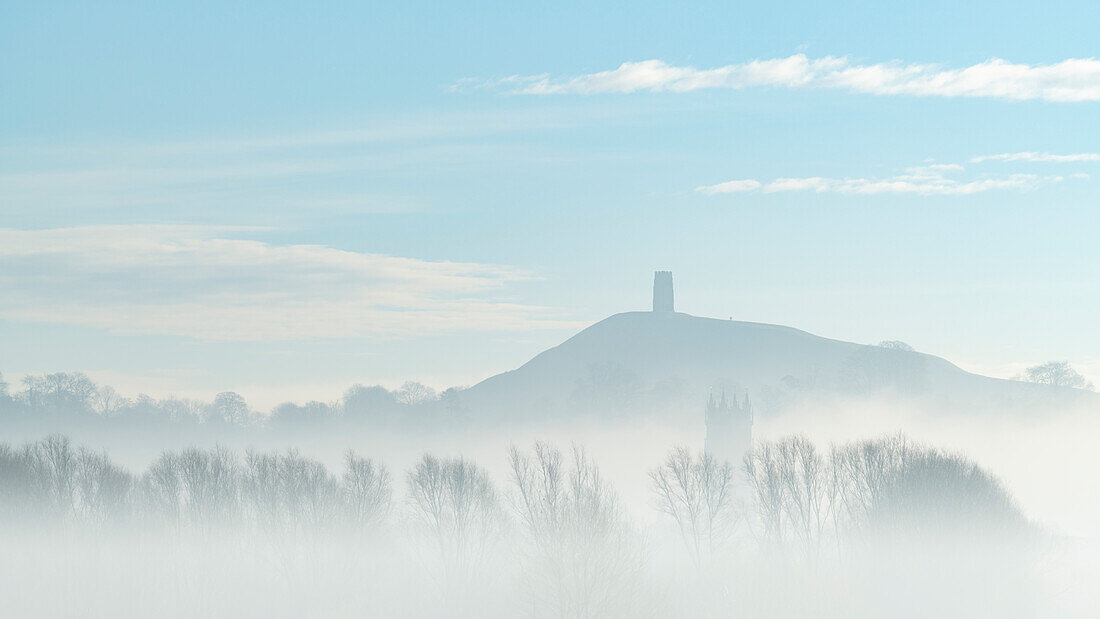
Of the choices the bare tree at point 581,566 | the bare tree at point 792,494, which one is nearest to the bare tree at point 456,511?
the bare tree at point 581,566

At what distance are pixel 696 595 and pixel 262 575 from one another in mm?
32664

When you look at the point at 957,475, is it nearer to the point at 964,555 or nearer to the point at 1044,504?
the point at 964,555

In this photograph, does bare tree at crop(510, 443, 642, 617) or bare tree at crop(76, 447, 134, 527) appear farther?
bare tree at crop(76, 447, 134, 527)

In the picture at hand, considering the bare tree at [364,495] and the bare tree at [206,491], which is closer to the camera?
the bare tree at [206,491]

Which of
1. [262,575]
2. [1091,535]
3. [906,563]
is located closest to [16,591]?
[262,575]

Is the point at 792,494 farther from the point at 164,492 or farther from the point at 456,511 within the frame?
the point at 164,492

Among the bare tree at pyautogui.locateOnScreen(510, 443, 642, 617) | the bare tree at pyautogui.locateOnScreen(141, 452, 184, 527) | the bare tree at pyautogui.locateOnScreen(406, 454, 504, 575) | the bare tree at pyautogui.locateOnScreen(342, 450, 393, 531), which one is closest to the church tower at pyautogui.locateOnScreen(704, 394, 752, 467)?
the bare tree at pyautogui.locateOnScreen(406, 454, 504, 575)

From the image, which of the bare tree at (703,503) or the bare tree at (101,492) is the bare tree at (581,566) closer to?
the bare tree at (101,492)

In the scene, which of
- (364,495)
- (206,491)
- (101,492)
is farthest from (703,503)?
(101,492)

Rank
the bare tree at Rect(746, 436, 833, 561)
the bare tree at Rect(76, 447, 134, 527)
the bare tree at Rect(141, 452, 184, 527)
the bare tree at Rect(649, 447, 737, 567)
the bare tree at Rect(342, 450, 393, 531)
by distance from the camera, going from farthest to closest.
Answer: the bare tree at Rect(649, 447, 737, 567) < the bare tree at Rect(746, 436, 833, 561) < the bare tree at Rect(342, 450, 393, 531) < the bare tree at Rect(141, 452, 184, 527) < the bare tree at Rect(76, 447, 134, 527)

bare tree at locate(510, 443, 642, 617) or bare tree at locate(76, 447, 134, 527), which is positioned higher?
bare tree at locate(76, 447, 134, 527)

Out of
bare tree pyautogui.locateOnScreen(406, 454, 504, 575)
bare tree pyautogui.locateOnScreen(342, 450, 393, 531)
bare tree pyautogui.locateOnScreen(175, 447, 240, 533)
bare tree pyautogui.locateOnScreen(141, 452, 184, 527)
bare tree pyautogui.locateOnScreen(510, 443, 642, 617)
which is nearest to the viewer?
bare tree pyautogui.locateOnScreen(510, 443, 642, 617)

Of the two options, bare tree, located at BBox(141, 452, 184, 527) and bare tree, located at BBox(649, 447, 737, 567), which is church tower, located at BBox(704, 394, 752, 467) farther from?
bare tree, located at BBox(141, 452, 184, 527)

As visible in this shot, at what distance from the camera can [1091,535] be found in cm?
13862
